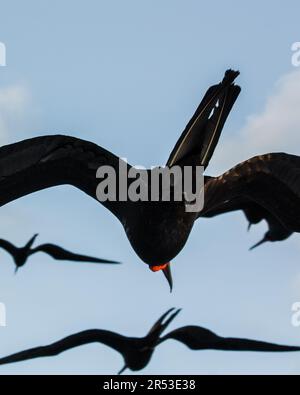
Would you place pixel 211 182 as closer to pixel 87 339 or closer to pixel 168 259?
pixel 168 259

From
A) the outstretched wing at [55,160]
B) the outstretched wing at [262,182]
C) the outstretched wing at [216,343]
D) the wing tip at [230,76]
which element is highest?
the wing tip at [230,76]

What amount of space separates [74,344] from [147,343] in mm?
989

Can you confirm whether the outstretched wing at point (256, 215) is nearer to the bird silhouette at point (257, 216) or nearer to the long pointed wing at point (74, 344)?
the bird silhouette at point (257, 216)

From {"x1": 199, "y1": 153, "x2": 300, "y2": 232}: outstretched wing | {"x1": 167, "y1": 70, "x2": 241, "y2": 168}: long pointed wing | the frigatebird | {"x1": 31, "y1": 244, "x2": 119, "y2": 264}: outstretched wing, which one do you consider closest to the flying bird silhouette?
{"x1": 167, "y1": 70, "x2": 241, "y2": 168}: long pointed wing

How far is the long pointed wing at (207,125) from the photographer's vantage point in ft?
33.5

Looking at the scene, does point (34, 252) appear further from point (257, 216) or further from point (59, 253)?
point (257, 216)

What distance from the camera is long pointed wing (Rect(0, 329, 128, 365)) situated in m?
10.8

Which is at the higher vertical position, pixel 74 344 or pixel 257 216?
pixel 257 216

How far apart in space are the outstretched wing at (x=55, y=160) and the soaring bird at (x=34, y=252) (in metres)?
1.85

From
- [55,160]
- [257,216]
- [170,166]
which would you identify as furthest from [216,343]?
[55,160]

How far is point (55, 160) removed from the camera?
1072 cm

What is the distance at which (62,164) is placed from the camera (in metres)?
10.8

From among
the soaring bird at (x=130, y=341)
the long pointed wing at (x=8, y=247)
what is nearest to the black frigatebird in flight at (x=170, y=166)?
the soaring bird at (x=130, y=341)

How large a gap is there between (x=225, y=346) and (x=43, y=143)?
362 centimetres
